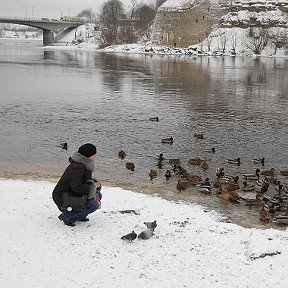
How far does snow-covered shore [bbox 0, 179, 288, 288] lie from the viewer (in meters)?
6.64

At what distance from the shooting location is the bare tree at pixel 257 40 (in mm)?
95562

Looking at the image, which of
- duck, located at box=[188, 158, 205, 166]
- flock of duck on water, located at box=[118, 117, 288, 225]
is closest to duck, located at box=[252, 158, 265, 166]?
flock of duck on water, located at box=[118, 117, 288, 225]

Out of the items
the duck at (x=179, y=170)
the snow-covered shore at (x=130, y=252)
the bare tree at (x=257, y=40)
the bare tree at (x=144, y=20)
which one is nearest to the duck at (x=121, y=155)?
the duck at (x=179, y=170)

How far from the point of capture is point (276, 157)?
16.7 metres

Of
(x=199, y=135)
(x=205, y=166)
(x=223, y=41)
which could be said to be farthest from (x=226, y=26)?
(x=205, y=166)

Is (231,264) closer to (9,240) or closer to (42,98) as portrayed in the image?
(9,240)

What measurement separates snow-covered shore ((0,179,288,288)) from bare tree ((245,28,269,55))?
301ft

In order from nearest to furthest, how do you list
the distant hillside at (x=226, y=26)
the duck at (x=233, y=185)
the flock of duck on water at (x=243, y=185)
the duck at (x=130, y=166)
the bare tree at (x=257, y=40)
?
the flock of duck on water at (x=243, y=185), the duck at (x=233, y=185), the duck at (x=130, y=166), the bare tree at (x=257, y=40), the distant hillside at (x=226, y=26)

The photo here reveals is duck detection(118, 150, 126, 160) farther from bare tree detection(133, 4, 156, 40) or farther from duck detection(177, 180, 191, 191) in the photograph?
bare tree detection(133, 4, 156, 40)

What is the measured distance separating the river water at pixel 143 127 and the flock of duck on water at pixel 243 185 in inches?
8.8

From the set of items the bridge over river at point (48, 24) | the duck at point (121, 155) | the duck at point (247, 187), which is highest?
the bridge over river at point (48, 24)

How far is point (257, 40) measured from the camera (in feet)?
318

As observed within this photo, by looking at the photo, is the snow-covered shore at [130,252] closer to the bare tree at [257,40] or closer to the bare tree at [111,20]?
the bare tree at [257,40]

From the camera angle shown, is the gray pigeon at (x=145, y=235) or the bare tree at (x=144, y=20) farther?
the bare tree at (x=144, y=20)
